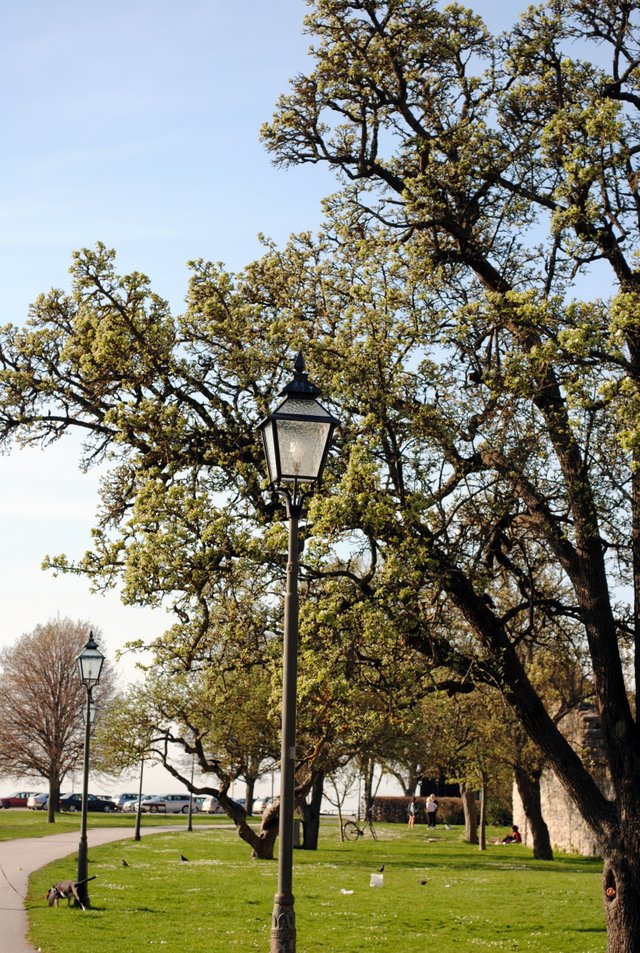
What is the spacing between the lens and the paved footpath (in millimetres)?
16844

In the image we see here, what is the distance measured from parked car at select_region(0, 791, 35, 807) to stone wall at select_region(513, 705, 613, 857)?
56.2 m

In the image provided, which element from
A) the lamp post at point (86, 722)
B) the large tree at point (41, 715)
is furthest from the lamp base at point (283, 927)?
the large tree at point (41, 715)

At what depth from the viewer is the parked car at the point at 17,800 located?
301 ft

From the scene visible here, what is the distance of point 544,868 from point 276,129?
83.4ft

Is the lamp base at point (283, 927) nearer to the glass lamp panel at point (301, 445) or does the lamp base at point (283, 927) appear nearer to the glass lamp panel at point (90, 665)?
the glass lamp panel at point (301, 445)

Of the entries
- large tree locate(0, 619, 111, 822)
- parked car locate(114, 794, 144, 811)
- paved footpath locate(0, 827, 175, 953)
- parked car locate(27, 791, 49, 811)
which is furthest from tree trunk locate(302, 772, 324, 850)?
parked car locate(114, 794, 144, 811)

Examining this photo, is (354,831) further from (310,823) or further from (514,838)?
(310,823)

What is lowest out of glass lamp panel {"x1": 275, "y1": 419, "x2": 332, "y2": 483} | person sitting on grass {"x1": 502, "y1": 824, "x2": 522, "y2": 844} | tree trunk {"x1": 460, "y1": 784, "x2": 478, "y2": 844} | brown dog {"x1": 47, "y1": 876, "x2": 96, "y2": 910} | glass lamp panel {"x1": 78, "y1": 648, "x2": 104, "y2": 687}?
person sitting on grass {"x1": 502, "y1": 824, "x2": 522, "y2": 844}

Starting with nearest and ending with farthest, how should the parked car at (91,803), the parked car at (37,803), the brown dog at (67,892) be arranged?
the brown dog at (67,892) < the parked car at (91,803) < the parked car at (37,803)

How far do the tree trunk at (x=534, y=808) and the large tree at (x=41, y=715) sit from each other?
33.9 m

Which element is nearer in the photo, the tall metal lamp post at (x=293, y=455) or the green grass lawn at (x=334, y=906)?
the tall metal lamp post at (x=293, y=455)

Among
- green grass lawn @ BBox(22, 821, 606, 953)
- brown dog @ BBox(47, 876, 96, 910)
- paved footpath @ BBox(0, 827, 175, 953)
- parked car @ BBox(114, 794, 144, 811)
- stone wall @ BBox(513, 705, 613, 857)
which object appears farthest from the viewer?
parked car @ BBox(114, 794, 144, 811)

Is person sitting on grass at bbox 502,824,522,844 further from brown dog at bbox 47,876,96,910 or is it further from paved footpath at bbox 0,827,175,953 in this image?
brown dog at bbox 47,876,96,910

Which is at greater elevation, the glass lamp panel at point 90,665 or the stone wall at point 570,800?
the glass lamp panel at point 90,665
